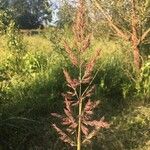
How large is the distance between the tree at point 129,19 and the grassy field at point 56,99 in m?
0.32

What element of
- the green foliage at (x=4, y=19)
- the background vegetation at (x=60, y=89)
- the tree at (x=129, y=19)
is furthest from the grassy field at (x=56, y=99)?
the green foliage at (x=4, y=19)

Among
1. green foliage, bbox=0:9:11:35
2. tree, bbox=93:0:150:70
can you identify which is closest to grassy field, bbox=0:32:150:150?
tree, bbox=93:0:150:70

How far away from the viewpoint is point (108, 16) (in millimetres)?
8531

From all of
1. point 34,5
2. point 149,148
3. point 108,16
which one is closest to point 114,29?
point 108,16

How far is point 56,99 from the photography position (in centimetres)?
758

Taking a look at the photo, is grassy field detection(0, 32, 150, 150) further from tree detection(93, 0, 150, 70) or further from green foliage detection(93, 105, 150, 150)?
tree detection(93, 0, 150, 70)

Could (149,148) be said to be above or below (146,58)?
below

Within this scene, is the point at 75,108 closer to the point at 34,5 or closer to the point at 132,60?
the point at 132,60

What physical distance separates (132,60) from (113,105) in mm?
1266

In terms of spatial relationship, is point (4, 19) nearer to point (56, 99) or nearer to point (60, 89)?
point (60, 89)

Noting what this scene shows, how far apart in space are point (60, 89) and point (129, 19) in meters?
1.88

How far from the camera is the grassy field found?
646 centimetres

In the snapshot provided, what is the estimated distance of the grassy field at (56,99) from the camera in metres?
6.46

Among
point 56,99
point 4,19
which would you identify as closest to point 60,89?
point 56,99
